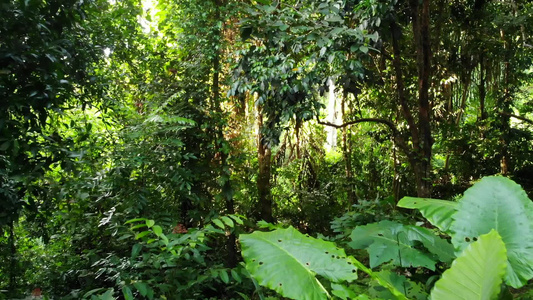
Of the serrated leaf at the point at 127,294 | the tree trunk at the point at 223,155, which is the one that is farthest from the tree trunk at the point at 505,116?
the serrated leaf at the point at 127,294

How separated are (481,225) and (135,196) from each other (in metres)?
2.21

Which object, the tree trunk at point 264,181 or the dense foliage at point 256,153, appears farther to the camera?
the tree trunk at point 264,181

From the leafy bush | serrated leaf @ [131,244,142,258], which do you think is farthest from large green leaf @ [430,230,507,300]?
serrated leaf @ [131,244,142,258]

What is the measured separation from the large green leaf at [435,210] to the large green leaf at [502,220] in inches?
2.7

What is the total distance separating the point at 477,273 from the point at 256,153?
3.79 m

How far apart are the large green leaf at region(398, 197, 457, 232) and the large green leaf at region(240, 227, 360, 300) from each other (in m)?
0.33

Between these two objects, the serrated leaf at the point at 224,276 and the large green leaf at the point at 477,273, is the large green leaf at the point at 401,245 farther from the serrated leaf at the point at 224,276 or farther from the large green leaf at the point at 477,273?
the serrated leaf at the point at 224,276

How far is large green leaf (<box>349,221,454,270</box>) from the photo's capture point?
1.25 m

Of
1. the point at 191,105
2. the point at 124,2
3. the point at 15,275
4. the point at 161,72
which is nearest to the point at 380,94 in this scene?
the point at 191,105

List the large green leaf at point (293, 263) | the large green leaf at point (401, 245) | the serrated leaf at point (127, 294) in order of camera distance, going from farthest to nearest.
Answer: the serrated leaf at point (127, 294), the large green leaf at point (401, 245), the large green leaf at point (293, 263)

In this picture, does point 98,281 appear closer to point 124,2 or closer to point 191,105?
point 191,105

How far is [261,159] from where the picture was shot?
15.2 feet

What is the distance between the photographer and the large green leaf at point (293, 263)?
0.88 meters

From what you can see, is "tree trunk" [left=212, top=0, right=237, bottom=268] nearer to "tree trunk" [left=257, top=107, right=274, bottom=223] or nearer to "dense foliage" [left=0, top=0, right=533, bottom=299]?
"dense foliage" [left=0, top=0, right=533, bottom=299]
